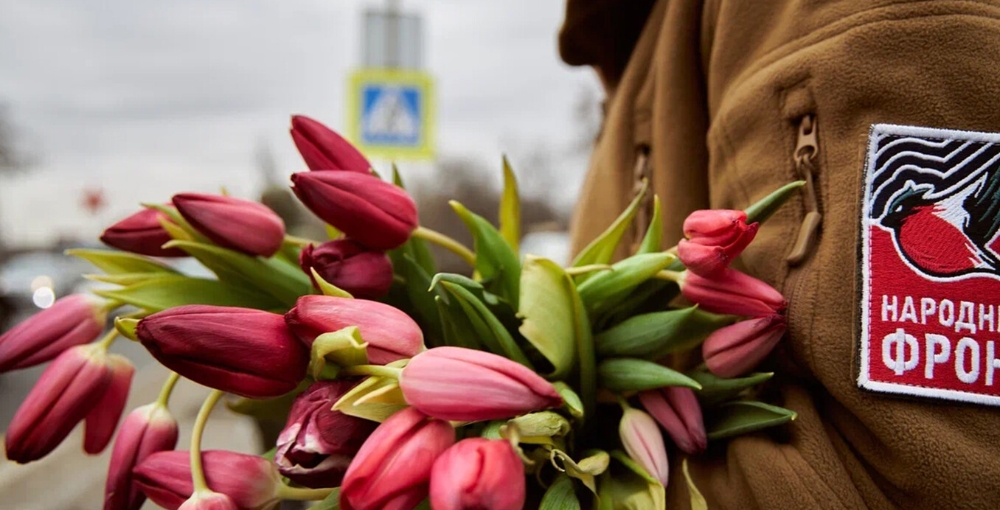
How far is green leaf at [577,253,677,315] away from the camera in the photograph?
545 mm

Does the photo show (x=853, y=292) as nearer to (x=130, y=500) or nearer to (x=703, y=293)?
(x=703, y=293)

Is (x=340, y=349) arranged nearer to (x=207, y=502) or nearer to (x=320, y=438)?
(x=320, y=438)

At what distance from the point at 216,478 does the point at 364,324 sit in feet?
0.55

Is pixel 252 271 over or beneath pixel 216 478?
over

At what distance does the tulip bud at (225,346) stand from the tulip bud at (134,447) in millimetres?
154

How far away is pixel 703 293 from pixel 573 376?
116 millimetres

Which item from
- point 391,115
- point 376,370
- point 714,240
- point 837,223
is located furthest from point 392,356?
point 391,115

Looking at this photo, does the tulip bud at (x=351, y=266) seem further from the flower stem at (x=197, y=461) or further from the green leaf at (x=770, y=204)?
the green leaf at (x=770, y=204)

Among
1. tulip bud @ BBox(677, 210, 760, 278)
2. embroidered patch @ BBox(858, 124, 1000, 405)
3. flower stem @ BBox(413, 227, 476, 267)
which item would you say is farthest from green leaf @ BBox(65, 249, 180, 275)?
embroidered patch @ BBox(858, 124, 1000, 405)

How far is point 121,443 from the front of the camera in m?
0.55

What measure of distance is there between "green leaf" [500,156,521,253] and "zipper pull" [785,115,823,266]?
0.27 meters

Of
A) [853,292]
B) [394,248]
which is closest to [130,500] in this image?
[394,248]

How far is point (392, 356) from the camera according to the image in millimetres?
442

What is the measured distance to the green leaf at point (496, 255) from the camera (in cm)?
61
